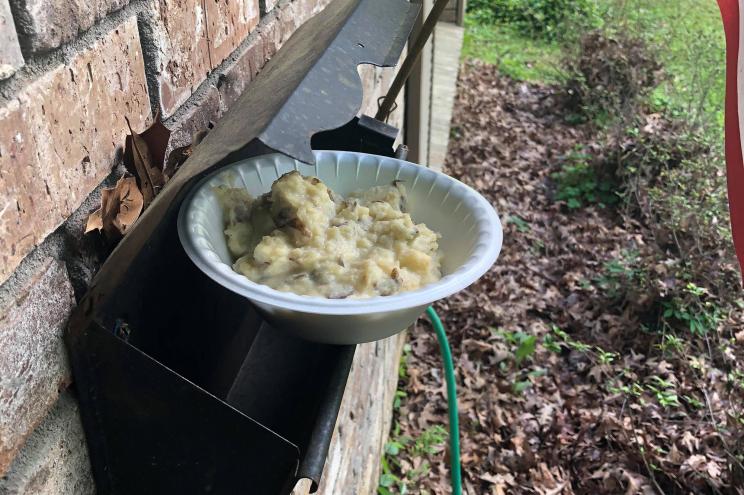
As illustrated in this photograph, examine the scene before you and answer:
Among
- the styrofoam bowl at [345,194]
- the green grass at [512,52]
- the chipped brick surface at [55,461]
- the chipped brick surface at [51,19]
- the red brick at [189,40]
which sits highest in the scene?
the chipped brick surface at [51,19]

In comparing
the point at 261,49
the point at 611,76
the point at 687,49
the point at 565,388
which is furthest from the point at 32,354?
the point at 687,49

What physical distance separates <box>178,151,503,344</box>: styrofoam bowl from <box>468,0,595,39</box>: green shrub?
10.2 m

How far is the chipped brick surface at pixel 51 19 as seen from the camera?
658 millimetres

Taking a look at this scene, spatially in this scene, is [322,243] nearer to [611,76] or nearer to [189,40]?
[189,40]

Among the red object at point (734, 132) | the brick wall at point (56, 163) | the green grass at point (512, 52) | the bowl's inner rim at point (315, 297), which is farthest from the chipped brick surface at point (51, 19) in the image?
the green grass at point (512, 52)

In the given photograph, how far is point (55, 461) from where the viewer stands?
80cm

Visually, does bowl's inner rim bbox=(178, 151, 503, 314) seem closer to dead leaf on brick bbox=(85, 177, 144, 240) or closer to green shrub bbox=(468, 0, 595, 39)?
dead leaf on brick bbox=(85, 177, 144, 240)

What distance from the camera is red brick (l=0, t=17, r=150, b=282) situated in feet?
2.18

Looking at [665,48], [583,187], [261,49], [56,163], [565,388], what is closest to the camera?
[56,163]

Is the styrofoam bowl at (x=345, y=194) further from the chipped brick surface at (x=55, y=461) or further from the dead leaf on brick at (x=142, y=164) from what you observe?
the chipped brick surface at (x=55, y=461)

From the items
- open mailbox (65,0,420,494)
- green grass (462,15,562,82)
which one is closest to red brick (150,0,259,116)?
open mailbox (65,0,420,494)

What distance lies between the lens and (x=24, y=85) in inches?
26.6

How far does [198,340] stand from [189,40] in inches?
19.5

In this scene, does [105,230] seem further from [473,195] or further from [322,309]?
[473,195]
